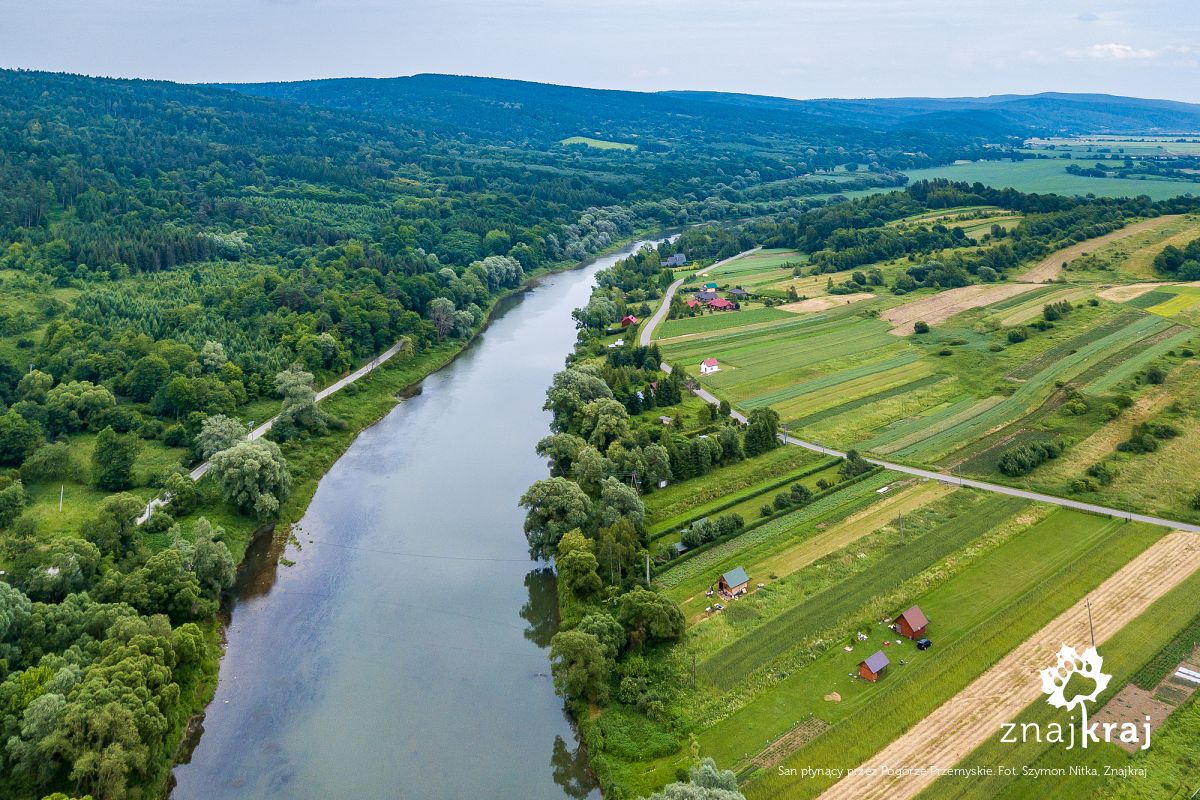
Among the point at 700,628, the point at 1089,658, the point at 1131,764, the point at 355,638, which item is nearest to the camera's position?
the point at 1131,764

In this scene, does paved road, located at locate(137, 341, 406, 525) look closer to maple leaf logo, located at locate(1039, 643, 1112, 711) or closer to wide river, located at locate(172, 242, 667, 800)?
wide river, located at locate(172, 242, 667, 800)

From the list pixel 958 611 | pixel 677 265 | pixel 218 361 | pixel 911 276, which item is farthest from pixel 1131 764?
pixel 677 265

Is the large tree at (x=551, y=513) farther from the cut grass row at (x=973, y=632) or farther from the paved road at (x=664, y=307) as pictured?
the paved road at (x=664, y=307)

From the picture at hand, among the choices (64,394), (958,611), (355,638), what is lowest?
(355,638)

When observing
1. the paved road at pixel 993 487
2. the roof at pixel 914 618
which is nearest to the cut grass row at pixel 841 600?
the paved road at pixel 993 487

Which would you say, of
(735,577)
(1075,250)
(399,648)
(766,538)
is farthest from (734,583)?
(1075,250)

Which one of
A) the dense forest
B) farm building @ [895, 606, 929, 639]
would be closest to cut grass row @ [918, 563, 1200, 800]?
farm building @ [895, 606, 929, 639]

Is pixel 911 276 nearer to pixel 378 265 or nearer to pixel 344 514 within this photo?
pixel 378 265
